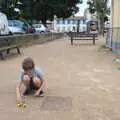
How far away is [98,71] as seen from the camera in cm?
1379

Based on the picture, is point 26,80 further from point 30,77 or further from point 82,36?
point 82,36

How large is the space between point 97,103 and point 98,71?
194 inches

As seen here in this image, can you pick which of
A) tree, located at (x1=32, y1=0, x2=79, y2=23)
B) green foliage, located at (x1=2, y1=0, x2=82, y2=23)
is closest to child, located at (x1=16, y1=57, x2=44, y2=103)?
green foliage, located at (x1=2, y1=0, x2=82, y2=23)

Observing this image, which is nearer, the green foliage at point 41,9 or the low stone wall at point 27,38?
the low stone wall at point 27,38

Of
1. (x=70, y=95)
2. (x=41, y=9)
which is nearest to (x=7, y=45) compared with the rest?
(x=70, y=95)

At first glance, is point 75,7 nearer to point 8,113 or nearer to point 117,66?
point 117,66

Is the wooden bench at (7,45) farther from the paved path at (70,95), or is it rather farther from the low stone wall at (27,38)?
the paved path at (70,95)

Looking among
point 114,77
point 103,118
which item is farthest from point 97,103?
point 114,77

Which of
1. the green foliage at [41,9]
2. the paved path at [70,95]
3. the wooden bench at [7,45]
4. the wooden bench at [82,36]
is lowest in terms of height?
the wooden bench at [82,36]

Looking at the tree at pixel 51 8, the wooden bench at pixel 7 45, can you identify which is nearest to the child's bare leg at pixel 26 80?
the wooden bench at pixel 7 45

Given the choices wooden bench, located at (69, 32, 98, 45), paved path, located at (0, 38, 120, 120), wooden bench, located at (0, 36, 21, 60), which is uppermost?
wooden bench, located at (0, 36, 21, 60)

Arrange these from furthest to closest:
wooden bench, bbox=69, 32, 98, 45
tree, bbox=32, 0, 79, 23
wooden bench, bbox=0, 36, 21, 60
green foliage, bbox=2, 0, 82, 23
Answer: tree, bbox=32, 0, 79, 23, green foliage, bbox=2, 0, 82, 23, wooden bench, bbox=69, 32, 98, 45, wooden bench, bbox=0, 36, 21, 60

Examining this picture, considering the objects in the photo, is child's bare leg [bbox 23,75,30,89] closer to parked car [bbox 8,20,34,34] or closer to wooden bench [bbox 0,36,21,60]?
wooden bench [bbox 0,36,21,60]

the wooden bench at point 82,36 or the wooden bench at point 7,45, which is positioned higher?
the wooden bench at point 7,45
